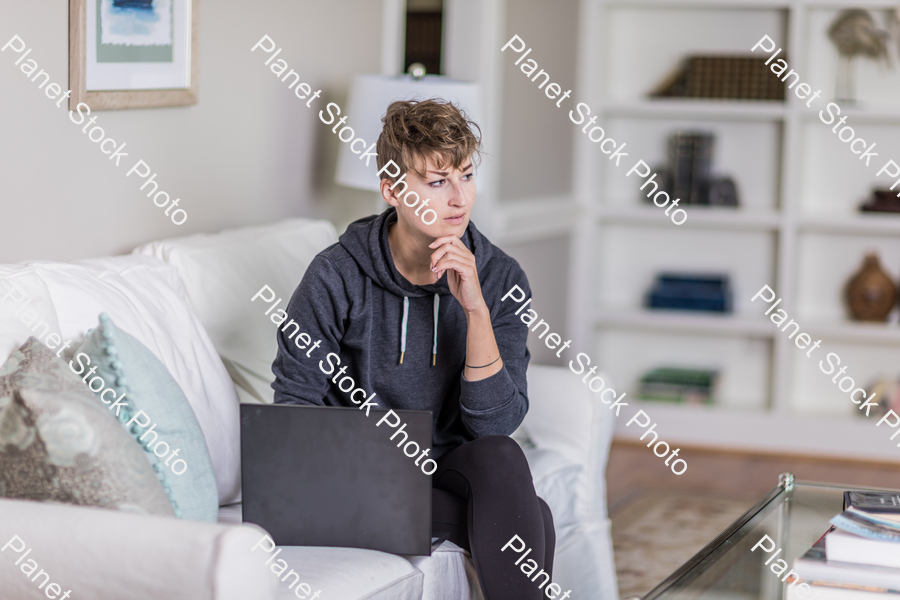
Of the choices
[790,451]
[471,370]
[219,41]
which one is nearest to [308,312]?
[471,370]

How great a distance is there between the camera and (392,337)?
175cm

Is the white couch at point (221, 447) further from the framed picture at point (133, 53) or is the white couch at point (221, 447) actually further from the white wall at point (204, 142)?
the framed picture at point (133, 53)

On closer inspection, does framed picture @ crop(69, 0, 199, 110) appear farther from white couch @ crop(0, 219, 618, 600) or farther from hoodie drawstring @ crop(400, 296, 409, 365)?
hoodie drawstring @ crop(400, 296, 409, 365)

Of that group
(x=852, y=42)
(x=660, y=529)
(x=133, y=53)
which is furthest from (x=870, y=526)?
(x=852, y=42)

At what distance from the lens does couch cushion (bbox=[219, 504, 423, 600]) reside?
1.35 m

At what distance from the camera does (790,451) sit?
11.9 ft

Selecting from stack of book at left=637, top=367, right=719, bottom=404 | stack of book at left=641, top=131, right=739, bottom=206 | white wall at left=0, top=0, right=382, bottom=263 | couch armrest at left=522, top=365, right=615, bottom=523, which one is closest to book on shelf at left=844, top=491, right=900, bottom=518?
couch armrest at left=522, top=365, right=615, bottom=523

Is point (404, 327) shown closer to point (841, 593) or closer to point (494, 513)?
point (494, 513)

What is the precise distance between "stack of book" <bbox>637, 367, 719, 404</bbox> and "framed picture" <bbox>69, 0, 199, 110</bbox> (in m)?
2.24

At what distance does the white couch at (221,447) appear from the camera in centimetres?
111

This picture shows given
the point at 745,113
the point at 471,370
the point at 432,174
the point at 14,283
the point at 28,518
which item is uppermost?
the point at 745,113

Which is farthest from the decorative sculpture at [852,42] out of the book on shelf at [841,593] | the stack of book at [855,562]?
the book on shelf at [841,593]

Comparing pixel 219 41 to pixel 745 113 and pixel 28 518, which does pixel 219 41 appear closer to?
pixel 28 518

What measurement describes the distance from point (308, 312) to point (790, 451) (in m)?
2.50
